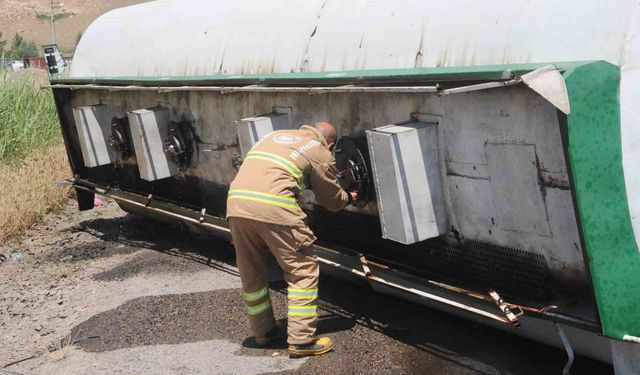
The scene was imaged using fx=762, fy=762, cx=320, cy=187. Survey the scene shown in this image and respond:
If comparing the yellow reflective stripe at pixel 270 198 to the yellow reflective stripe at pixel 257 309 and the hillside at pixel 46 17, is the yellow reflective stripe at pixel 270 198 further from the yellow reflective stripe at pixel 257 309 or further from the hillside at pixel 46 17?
the hillside at pixel 46 17

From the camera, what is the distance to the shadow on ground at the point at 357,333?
3.91m

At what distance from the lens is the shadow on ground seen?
12.8ft

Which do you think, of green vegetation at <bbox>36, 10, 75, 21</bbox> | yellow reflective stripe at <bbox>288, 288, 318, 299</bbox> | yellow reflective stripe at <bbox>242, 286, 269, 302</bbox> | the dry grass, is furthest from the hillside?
yellow reflective stripe at <bbox>288, 288, 318, 299</bbox>

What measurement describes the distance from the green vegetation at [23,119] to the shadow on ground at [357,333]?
466 centimetres

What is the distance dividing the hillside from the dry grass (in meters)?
69.8

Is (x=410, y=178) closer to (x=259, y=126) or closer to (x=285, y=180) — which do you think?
(x=285, y=180)

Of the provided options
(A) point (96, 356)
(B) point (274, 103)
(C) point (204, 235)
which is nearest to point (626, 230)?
(B) point (274, 103)

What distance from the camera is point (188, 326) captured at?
4871 millimetres

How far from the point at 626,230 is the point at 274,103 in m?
2.62

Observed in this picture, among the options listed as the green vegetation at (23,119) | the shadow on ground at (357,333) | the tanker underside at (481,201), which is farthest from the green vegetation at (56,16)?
the tanker underside at (481,201)

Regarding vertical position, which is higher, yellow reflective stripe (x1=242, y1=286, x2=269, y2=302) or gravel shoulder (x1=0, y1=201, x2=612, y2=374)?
yellow reflective stripe (x1=242, y1=286, x2=269, y2=302)

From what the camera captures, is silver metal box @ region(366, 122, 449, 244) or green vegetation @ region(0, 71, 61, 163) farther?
green vegetation @ region(0, 71, 61, 163)

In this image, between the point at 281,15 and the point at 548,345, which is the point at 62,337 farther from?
the point at 548,345

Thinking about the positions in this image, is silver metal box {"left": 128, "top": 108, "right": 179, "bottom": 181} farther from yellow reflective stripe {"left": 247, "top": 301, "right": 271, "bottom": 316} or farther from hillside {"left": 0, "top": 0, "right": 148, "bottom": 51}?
hillside {"left": 0, "top": 0, "right": 148, "bottom": 51}
